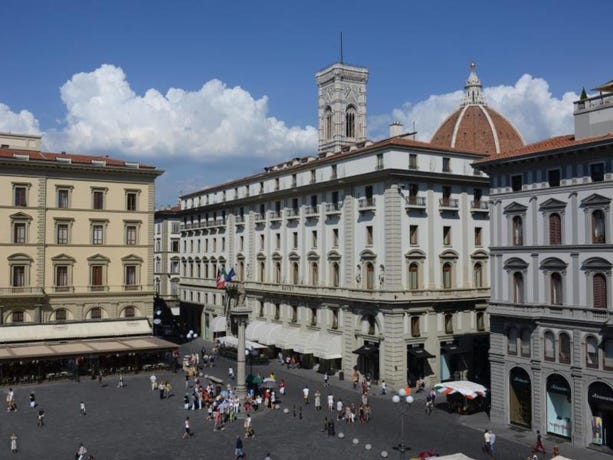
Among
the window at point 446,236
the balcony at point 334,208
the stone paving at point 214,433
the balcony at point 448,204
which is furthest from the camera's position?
the balcony at point 334,208

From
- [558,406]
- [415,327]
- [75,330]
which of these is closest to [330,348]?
[415,327]

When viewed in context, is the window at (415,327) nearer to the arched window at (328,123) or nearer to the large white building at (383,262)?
the large white building at (383,262)

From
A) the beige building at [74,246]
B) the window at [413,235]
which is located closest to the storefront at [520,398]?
the window at [413,235]

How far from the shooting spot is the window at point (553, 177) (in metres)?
39.9

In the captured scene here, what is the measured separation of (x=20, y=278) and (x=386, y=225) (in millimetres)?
34248

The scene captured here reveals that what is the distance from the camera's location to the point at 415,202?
5547 cm

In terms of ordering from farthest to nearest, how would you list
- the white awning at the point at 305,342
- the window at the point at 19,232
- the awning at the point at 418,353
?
the window at the point at 19,232 → the white awning at the point at 305,342 → the awning at the point at 418,353

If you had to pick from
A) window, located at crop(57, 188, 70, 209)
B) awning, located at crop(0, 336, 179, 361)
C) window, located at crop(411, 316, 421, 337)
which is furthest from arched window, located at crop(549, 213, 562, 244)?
window, located at crop(57, 188, 70, 209)

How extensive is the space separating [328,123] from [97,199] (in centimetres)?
8985

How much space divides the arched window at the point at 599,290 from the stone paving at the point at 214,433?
7.92 m

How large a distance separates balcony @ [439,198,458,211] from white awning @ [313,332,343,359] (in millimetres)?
14189

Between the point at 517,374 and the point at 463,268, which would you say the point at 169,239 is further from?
the point at 517,374

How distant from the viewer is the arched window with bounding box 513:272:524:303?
4191 cm

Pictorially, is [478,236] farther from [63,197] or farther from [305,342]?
[63,197]
